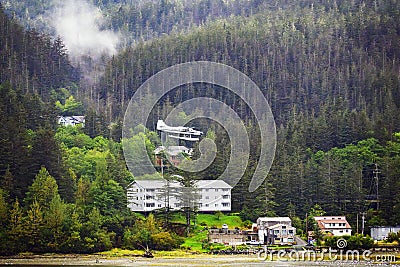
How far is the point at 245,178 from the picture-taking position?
50.4m

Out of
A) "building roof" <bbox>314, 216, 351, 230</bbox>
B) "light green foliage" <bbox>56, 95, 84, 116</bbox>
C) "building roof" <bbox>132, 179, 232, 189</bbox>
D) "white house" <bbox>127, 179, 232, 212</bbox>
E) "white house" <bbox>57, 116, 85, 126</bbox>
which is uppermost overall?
"light green foliage" <bbox>56, 95, 84, 116</bbox>

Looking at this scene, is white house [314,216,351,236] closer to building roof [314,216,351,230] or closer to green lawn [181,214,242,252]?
building roof [314,216,351,230]

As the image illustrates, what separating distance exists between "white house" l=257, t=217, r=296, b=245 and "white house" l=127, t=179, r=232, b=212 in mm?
4856

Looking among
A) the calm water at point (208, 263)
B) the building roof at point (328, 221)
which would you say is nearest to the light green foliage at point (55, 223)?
the calm water at point (208, 263)

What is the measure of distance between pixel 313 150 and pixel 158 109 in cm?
1590

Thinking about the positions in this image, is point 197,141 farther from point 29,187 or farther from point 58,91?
point 58,91

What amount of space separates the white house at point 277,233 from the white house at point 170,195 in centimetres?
486

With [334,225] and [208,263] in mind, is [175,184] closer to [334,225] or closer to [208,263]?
[334,225]

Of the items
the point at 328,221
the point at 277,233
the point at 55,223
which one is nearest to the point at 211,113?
the point at 328,221

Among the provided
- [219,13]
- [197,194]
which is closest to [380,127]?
[197,194]

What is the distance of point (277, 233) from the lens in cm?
4388

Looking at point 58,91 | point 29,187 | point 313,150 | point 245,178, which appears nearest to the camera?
point 29,187

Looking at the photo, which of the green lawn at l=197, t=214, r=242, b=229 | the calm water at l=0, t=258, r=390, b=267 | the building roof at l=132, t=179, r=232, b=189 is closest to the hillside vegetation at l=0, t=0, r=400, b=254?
the green lawn at l=197, t=214, r=242, b=229

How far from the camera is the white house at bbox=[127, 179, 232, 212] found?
153 ft
